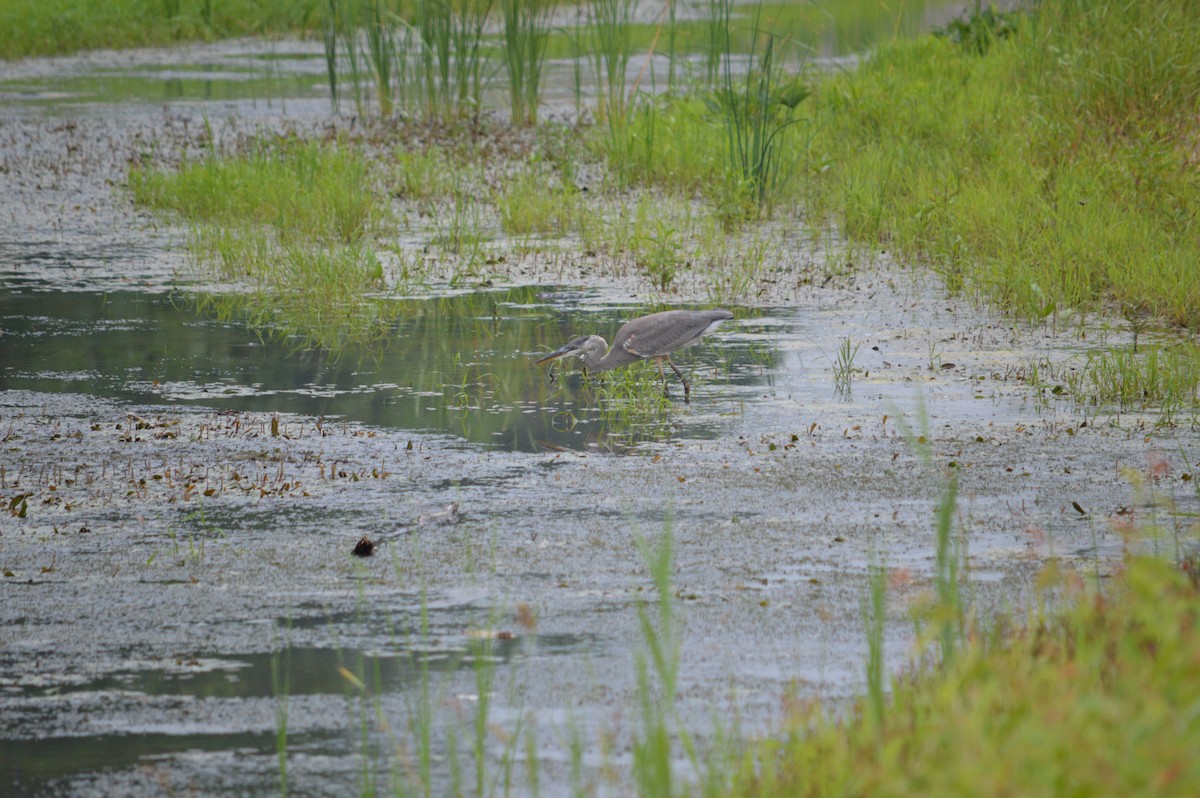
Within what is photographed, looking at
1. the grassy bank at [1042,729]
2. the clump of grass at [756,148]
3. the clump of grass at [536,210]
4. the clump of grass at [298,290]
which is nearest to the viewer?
the grassy bank at [1042,729]

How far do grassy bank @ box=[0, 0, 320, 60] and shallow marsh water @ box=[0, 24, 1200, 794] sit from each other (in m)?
13.0

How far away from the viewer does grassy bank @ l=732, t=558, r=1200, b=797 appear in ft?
6.64

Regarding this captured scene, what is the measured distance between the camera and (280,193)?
9.75 metres

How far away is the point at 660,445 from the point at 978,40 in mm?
9156

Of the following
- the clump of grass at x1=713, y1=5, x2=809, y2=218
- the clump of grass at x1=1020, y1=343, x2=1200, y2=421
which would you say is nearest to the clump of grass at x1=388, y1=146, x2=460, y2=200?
the clump of grass at x1=713, y1=5, x2=809, y2=218

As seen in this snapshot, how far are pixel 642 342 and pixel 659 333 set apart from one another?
3.7 inches

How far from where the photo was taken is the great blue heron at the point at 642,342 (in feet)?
21.2

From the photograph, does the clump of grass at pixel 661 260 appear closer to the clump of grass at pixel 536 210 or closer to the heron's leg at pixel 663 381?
the clump of grass at pixel 536 210

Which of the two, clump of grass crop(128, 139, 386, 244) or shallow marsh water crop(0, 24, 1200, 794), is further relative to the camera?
clump of grass crop(128, 139, 386, 244)

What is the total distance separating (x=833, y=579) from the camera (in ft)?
13.8

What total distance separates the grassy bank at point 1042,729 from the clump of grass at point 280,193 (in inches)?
276

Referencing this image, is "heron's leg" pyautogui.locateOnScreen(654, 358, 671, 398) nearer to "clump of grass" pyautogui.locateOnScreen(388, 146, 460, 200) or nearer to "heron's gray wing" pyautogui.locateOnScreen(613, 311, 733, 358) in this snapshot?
"heron's gray wing" pyautogui.locateOnScreen(613, 311, 733, 358)

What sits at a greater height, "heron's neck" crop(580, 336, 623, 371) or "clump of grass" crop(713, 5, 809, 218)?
"clump of grass" crop(713, 5, 809, 218)

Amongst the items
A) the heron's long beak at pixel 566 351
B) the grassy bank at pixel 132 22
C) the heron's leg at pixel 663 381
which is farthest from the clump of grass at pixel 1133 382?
the grassy bank at pixel 132 22
